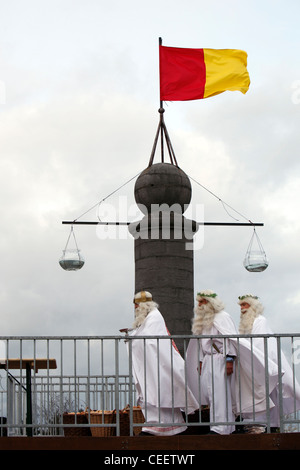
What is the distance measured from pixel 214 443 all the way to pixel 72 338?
1.83 m

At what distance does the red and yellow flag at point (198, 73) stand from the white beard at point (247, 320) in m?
5.76

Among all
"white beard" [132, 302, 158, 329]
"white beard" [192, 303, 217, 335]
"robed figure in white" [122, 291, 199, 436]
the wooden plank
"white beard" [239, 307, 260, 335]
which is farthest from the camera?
"white beard" [239, 307, 260, 335]

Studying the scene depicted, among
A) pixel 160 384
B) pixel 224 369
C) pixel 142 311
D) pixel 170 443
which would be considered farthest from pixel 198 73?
pixel 170 443

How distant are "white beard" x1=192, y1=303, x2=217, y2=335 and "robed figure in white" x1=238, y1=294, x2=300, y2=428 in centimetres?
58

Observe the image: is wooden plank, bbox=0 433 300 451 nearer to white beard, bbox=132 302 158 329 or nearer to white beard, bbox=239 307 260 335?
white beard, bbox=132 302 158 329

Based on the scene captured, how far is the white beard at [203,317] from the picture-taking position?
10.1m

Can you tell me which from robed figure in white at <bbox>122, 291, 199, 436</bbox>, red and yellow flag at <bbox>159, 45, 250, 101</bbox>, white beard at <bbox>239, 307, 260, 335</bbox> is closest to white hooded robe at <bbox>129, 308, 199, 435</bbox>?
robed figure in white at <bbox>122, 291, 199, 436</bbox>

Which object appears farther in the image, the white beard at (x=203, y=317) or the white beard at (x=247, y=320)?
the white beard at (x=247, y=320)

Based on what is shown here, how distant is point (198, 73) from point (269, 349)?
22.0 feet

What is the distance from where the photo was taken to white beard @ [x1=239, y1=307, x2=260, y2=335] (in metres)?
10.7

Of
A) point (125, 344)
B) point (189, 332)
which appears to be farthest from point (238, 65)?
point (125, 344)

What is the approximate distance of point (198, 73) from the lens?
15.5m

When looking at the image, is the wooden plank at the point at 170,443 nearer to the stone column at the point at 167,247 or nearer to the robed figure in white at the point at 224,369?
the robed figure in white at the point at 224,369

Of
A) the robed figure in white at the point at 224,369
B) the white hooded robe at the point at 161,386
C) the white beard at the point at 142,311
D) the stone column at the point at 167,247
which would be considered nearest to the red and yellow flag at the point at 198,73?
the stone column at the point at 167,247
